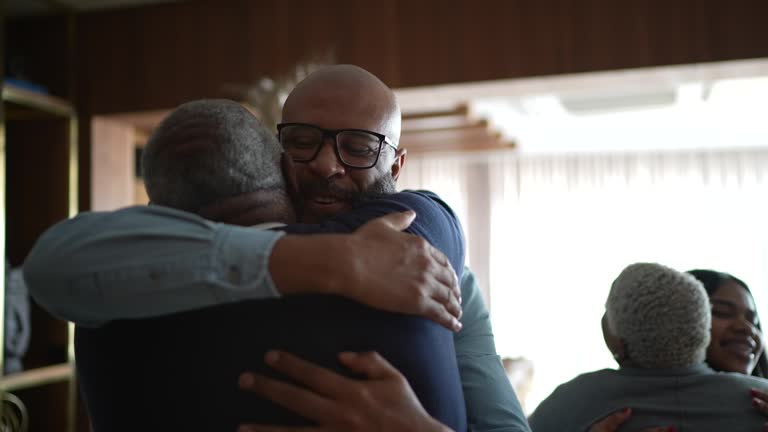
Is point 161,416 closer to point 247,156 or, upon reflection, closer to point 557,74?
point 247,156

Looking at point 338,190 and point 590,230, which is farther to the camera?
point 590,230

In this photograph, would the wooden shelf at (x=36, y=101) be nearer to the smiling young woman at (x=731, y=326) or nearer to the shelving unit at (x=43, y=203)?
the shelving unit at (x=43, y=203)

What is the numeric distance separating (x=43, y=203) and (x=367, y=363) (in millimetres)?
3651

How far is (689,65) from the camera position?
304cm

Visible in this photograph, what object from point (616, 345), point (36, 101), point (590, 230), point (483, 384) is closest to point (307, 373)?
point (483, 384)

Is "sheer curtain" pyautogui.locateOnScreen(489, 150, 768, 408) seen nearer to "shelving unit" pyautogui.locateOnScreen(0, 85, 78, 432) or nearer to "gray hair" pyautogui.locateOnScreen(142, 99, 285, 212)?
"shelving unit" pyautogui.locateOnScreen(0, 85, 78, 432)

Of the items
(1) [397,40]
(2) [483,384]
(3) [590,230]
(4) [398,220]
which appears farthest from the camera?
(3) [590,230]

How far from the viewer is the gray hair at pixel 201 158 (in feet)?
2.76

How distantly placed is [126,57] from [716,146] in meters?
7.73

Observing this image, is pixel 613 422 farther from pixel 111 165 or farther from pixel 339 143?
pixel 111 165

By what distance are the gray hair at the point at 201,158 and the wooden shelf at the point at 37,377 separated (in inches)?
112

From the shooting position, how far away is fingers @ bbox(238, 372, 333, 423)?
77cm

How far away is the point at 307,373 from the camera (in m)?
0.77

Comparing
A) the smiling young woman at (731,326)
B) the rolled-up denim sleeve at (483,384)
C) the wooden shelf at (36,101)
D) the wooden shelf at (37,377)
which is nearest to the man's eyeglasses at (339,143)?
the rolled-up denim sleeve at (483,384)
